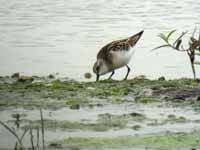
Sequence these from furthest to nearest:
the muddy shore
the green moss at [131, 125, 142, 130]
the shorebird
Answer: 1. the shorebird
2. the green moss at [131, 125, 142, 130]
3. the muddy shore

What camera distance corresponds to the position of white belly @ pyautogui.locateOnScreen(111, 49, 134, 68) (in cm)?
1189

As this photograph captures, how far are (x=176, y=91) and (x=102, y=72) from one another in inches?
86.8

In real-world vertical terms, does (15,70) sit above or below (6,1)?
below

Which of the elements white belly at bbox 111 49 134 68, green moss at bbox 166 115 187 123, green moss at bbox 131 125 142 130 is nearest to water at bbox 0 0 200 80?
white belly at bbox 111 49 134 68

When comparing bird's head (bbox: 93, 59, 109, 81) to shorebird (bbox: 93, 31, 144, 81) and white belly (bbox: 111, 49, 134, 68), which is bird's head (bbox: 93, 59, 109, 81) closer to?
shorebird (bbox: 93, 31, 144, 81)

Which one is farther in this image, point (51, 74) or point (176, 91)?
point (51, 74)

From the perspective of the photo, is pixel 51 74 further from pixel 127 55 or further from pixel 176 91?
pixel 176 91

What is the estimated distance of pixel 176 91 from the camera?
385 inches

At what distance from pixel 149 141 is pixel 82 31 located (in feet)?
24.5

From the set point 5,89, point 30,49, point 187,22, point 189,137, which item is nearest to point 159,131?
point 189,137

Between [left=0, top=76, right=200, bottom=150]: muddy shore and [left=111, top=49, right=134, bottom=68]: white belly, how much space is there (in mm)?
798

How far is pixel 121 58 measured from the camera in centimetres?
1190

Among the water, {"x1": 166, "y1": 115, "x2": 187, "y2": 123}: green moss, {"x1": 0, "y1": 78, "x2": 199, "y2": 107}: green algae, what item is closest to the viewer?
{"x1": 166, "y1": 115, "x2": 187, "y2": 123}: green moss

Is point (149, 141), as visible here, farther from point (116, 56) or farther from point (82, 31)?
point (82, 31)
